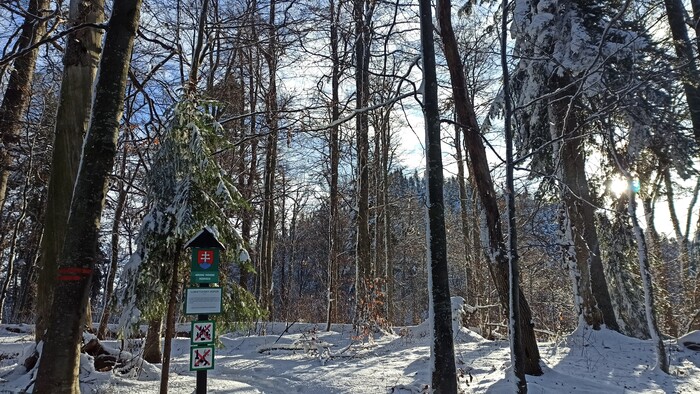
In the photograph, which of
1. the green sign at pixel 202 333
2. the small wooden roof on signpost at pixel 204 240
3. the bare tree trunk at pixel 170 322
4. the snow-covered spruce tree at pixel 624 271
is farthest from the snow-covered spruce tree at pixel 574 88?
the green sign at pixel 202 333

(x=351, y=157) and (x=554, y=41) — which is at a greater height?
(x=554, y=41)

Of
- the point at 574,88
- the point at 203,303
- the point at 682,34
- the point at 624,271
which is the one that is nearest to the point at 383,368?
the point at 203,303

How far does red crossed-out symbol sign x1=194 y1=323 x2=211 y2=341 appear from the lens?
4531 mm

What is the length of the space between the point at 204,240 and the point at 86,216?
1198 millimetres

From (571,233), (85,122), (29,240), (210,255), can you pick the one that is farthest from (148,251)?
(29,240)

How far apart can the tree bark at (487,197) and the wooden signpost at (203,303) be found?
4.21m

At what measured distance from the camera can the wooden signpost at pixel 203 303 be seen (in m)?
4.51

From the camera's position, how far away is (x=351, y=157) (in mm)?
15984

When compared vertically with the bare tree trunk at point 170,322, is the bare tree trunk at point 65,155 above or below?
above

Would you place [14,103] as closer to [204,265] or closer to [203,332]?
[204,265]

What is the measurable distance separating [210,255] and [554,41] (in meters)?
10.2

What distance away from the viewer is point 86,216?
441 centimetres

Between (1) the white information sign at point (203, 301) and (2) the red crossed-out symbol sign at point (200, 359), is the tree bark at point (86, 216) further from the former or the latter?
(2) the red crossed-out symbol sign at point (200, 359)

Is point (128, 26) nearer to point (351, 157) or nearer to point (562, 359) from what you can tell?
point (562, 359)
